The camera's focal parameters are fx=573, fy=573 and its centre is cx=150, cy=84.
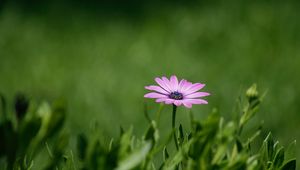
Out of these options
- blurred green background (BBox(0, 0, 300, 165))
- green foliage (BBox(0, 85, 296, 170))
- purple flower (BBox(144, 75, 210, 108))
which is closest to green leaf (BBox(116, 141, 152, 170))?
green foliage (BBox(0, 85, 296, 170))

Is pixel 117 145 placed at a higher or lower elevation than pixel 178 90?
lower

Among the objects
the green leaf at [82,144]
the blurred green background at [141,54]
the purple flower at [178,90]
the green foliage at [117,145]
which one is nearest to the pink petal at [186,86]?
the purple flower at [178,90]

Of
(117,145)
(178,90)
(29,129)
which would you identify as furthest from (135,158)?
(178,90)

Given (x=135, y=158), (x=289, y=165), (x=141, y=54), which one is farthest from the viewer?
(x=141, y=54)

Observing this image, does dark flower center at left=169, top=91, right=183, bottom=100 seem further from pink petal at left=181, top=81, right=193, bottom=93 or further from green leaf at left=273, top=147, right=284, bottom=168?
green leaf at left=273, top=147, right=284, bottom=168

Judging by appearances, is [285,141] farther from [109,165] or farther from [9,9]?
[9,9]

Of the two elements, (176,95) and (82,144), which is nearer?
(82,144)

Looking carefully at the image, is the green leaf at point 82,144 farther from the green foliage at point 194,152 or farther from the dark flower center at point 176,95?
the dark flower center at point 176,95

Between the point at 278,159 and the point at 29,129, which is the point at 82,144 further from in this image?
the point at 278,159

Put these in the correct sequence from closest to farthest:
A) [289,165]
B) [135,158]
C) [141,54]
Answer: [135,158] → [289,165] → [141,54]
